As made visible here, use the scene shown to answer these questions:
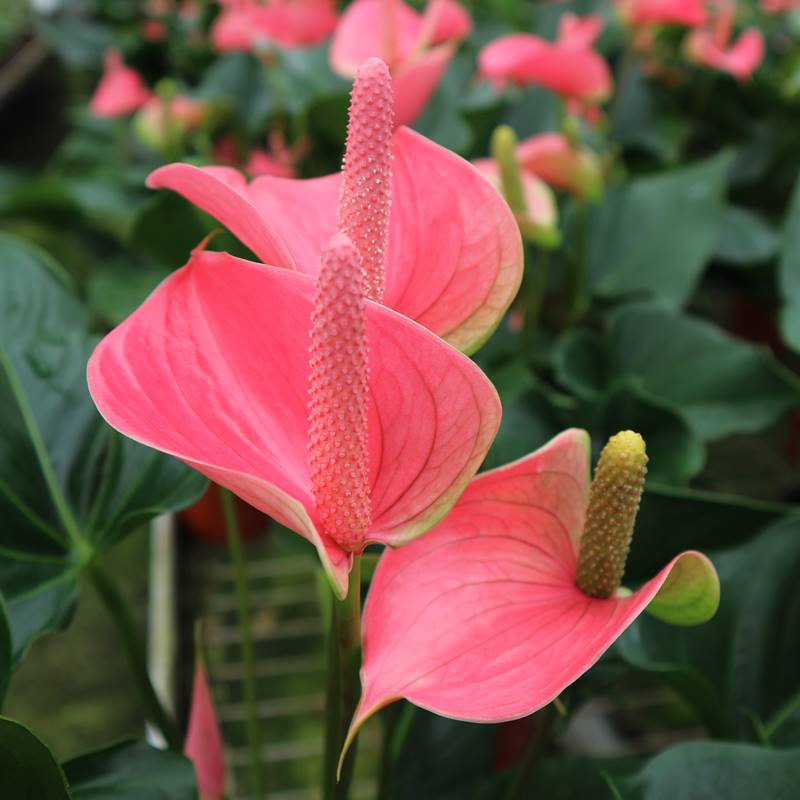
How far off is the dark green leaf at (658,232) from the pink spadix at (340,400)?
693 mm

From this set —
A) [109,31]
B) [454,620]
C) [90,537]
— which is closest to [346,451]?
[454,620]

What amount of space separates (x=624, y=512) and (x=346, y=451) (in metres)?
0.11

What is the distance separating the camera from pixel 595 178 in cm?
82

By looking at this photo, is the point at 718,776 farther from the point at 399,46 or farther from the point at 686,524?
the point at 399,46

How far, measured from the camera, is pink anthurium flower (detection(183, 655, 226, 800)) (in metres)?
0.49

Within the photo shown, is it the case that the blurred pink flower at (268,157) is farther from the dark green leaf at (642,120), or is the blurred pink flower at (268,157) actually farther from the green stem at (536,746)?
the green stem at (536,746)

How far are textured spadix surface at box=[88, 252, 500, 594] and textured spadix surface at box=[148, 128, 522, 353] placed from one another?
0.07ft

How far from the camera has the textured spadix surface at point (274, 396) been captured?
0.90 feet

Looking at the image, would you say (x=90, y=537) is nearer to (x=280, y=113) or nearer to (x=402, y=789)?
(x=402, y=789)

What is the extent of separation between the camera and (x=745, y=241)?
108cm

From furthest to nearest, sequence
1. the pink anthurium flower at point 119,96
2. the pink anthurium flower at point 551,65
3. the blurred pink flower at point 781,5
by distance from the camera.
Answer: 1. the blurred pink flower at point 781,5
2. the pink anthurium flower at point 119,96
3. the pink anthurium flower at point 551,65

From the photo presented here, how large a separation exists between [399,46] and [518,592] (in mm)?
646

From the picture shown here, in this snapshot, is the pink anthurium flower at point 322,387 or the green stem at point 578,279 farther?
the green stem at point 578,279

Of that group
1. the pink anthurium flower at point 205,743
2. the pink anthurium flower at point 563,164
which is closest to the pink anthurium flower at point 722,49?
the pink anthurium flower at point 563,164
